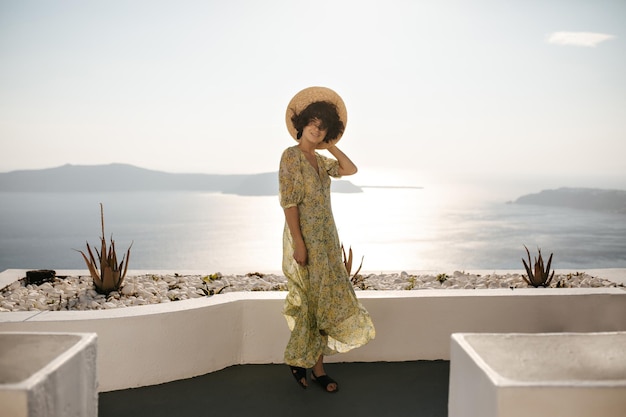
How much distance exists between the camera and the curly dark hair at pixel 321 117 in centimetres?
321

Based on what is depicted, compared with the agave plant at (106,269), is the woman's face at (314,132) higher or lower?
higher

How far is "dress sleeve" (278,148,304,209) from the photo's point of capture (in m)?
3.16

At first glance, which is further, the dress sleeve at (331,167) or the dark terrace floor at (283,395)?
the dress sleeve at (331,167)

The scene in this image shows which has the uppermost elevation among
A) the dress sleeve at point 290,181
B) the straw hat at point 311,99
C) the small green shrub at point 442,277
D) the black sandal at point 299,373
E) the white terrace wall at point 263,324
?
the straw hat at point 311,99

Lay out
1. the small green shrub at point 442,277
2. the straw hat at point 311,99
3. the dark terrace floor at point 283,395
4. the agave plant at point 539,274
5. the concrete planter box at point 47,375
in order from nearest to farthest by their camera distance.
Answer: the concrete planter box at point 47,375, the dark terrace floor at point 283,395, the straw hat at point 311,99, the agave plant at point 539,274, the small green shrub at point 442,277

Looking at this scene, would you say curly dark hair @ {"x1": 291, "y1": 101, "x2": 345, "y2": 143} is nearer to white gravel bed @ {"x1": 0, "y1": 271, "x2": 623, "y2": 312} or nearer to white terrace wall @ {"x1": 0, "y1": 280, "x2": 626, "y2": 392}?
white terrace wall @ {"x1": 0, "y1": 280, "x2": 626, "y2": 392}

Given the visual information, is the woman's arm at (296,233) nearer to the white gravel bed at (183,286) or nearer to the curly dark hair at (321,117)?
the curly dark hair at (321,117)

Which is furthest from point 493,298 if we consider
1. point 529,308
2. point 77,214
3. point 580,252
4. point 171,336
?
point 77,214

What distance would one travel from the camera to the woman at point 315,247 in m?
3.20

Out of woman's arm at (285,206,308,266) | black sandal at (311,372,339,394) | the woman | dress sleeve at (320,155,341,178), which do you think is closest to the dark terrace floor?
black sandal at (311,372,339,394)

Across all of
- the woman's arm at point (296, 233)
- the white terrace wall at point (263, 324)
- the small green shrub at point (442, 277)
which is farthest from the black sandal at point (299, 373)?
the small green shrub at point (442, 277)

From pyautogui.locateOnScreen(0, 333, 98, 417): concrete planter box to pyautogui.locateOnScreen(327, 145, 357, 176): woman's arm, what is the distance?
1.63 metres

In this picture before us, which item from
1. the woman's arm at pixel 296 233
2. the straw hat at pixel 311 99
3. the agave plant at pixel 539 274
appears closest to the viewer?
the woman's arm at pixel 296 233

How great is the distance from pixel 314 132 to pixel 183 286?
1.51 m
